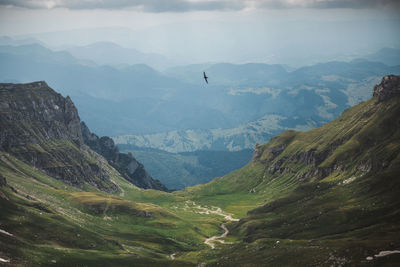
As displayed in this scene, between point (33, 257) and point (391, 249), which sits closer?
point (391, 249)

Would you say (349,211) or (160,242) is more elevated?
(349,211)

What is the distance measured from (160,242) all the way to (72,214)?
3880 centimetres

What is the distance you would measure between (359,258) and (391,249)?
626cm

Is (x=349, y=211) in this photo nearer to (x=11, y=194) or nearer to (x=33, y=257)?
(x=33, y=257)

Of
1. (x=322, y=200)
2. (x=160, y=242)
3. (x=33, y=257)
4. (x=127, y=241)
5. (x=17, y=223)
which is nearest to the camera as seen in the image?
(x=33, y=257)

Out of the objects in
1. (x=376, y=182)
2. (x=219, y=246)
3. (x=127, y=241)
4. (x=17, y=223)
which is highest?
(x=17, y=223)

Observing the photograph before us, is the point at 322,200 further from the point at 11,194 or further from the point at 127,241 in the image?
the point at 11,194

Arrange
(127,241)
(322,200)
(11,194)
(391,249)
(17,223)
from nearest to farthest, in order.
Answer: (391,249) → (17,223) → (11,194) → (127,241) → (322,200)

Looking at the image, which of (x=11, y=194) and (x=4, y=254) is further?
(x=11, y=194)

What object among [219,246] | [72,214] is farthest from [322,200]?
[72,214]

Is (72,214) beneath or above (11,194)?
beneath

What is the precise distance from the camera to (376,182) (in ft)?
559

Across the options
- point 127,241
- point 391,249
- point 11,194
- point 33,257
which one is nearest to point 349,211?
point 391,249

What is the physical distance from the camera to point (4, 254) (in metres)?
81.7
